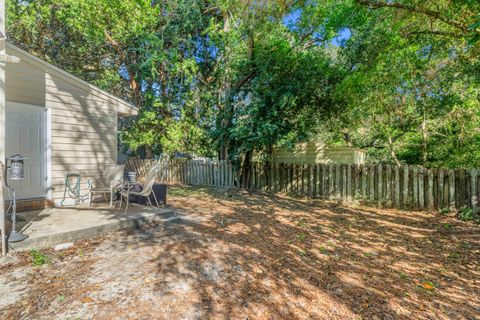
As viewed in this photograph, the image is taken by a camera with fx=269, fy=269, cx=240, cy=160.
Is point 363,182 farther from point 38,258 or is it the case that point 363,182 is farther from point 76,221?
point 38,258

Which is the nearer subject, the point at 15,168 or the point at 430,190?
the point at 15,168

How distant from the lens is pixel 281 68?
349 inches

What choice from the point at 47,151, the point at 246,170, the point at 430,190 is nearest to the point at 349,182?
the point at 430,190

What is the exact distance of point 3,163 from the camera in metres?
3.49

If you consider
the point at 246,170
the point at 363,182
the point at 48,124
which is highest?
the point at 48,124

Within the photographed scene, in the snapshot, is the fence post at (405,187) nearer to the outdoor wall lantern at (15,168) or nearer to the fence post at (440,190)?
the fence post at (440,190)

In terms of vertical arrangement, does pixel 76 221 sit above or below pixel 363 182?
below

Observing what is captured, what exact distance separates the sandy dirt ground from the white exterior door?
257 centimetres

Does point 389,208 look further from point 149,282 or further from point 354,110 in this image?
point 149,282

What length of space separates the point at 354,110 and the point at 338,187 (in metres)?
2.42

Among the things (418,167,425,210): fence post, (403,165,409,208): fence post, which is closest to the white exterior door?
(403,165,409,208): fence post

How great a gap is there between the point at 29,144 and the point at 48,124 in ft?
1.76

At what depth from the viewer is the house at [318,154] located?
10.7m

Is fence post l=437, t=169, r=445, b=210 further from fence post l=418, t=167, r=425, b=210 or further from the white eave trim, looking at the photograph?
the white eave trim
